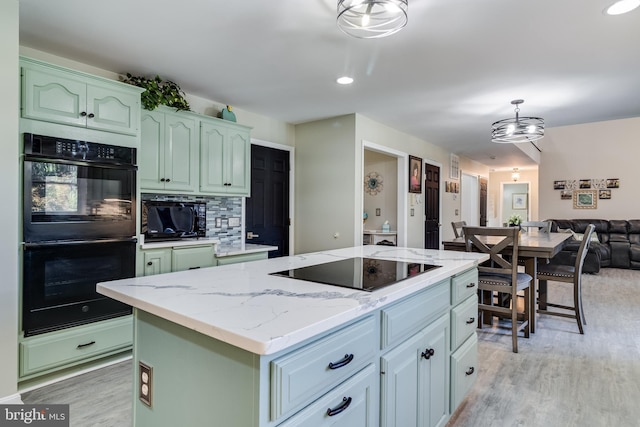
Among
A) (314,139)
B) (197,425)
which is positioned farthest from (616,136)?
(197,425)

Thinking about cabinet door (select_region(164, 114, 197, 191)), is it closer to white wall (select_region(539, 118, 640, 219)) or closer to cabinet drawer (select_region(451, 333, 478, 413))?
cabinet drawer (select_region(451, 333, 478, 413))

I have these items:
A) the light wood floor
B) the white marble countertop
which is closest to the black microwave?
the light wood floor

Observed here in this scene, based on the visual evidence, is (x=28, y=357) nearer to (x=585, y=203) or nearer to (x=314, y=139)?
(x=314, y=139)

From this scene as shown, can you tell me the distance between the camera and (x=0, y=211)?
76.8 inches

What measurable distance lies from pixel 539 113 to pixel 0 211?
541 centimetres

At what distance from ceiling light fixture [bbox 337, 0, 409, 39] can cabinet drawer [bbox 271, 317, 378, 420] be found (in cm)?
161

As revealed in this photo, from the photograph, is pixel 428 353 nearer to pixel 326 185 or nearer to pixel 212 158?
pixel 212 158

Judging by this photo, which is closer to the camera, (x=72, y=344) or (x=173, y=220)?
(x=72, y=344)

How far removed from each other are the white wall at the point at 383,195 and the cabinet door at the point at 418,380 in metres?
4.19

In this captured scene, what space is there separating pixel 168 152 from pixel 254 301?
2.51 metres

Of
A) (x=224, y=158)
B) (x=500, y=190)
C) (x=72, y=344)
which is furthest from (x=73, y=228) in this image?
(x=500, y=190)

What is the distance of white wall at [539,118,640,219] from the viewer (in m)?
7.15

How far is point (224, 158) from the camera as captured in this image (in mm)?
3668

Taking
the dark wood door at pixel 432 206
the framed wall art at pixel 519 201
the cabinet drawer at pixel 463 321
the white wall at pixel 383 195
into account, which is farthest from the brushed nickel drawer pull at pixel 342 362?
the framed wall art at pixel 519 201
